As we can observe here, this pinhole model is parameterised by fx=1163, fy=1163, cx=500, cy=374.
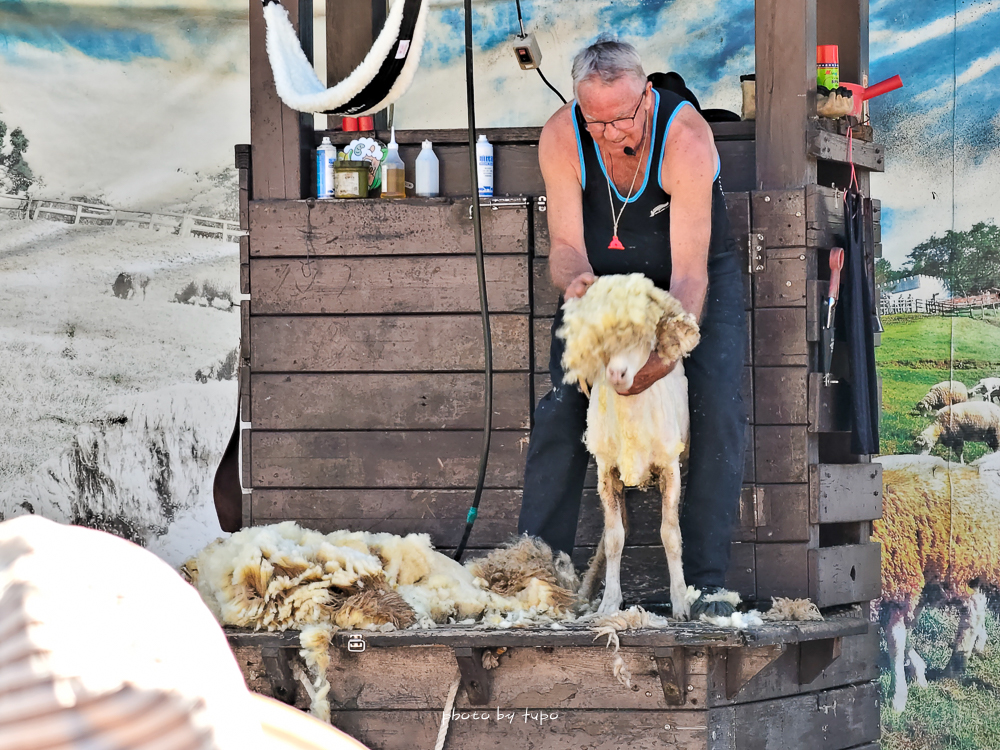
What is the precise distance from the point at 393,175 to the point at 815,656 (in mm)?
2360

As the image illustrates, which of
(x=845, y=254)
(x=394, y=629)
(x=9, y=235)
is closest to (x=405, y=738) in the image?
(x=394, y=629)

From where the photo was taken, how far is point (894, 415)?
7.92 metres

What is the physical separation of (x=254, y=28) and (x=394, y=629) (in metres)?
2.36

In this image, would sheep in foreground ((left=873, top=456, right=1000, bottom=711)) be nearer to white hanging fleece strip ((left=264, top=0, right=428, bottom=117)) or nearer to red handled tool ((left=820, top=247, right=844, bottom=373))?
red handled tool ((left=820, top=247, right=844, bottom=373))

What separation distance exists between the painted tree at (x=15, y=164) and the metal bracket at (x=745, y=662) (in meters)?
6.70

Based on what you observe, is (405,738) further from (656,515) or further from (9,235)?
(9,235)

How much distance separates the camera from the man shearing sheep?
12.6ft

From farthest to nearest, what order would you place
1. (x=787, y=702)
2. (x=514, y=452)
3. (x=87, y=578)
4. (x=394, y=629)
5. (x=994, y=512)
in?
(x=994, y=512) → (x=514, y=452) → (x=787, y=702) → (x=394, y=629) → (x=87, y=578)

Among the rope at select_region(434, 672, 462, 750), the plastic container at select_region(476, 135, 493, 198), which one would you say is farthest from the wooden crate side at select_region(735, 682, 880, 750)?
the plastic container at select_region(476, 135, 493, 198)

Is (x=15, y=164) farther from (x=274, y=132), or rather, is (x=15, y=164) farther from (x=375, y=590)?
(x=375, y=590)

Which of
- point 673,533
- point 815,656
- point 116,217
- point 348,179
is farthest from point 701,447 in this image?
point 116,217

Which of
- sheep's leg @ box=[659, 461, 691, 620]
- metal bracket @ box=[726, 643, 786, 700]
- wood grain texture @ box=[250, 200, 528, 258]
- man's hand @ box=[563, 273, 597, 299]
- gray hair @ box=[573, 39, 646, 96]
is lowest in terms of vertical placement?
metal bracket @ box=[726, 643, 786, 700]

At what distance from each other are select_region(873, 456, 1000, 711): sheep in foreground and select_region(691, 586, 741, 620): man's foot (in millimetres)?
4252

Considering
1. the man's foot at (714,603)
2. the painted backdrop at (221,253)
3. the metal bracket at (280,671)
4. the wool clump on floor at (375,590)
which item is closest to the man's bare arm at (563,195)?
the wool clump on floor at (375,590)
